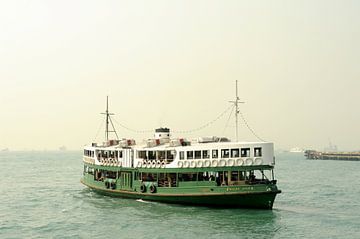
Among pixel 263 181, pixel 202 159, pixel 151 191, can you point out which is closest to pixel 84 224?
pixel 151 191

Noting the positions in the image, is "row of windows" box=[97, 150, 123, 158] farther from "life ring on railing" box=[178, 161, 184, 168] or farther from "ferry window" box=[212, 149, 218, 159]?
"ferry window" box=[212, 149, 218, 159]

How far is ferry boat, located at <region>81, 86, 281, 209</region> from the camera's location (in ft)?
114

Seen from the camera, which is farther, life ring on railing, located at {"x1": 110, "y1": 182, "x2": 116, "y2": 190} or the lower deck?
life ring on railing, located at {"x1": 110, "y1": 182, "x2": 116, "y2": 190}

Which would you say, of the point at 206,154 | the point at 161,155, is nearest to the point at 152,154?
the point at 161,155

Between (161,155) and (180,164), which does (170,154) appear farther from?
(180,164)

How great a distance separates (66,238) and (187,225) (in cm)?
810

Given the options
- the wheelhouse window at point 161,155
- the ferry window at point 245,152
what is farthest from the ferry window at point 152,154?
the ferry window at point 245,152

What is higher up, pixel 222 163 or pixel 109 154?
pixel 109 154

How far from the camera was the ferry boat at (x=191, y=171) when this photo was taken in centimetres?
3488

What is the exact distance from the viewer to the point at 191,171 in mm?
36938

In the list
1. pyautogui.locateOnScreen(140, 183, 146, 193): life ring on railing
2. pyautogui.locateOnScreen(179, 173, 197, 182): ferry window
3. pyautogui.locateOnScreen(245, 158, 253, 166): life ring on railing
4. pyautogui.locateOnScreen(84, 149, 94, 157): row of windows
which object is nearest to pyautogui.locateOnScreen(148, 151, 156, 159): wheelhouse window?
pyautogui.locateOnScreen(140, 183, 146, 193): life ring on railing

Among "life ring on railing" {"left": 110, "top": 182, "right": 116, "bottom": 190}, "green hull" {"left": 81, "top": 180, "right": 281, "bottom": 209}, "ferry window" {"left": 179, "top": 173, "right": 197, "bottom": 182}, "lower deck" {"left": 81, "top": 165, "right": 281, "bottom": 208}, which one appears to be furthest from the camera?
"life ring on railing" {"left": 110, "top": 182, "right": 116, "bottom": 190}

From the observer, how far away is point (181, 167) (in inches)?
1476

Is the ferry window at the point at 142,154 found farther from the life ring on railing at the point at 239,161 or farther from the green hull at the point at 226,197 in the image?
the life ring on railing at the point at 239,161
